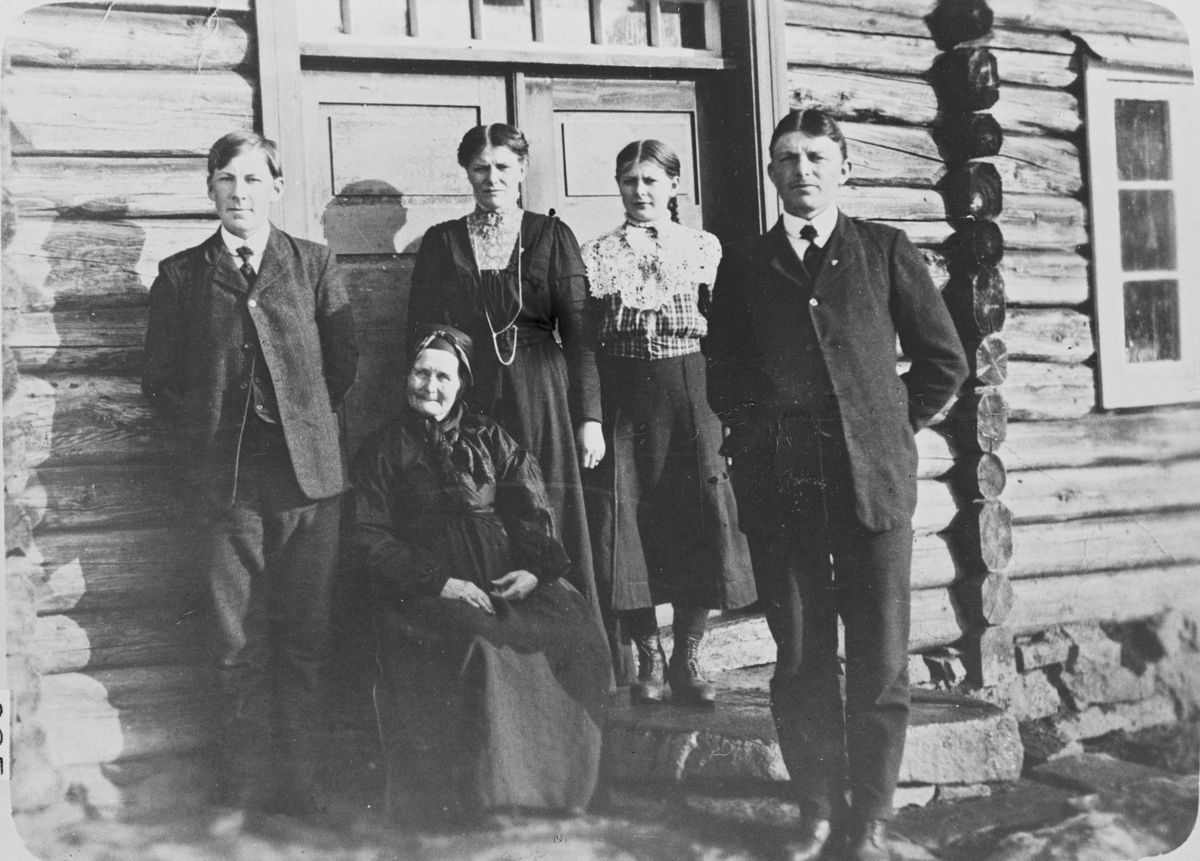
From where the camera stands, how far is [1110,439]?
416 centimetres

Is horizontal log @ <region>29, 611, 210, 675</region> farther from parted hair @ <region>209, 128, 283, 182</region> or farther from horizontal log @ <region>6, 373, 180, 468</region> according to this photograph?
parted hair @ <region>209, 128, 283, 182</region>

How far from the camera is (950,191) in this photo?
3949 mm

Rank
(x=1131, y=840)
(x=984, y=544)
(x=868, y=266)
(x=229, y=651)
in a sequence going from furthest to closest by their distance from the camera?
1. (x=984, y=544)
2. (x=1131, y=840)
3. (x=868, y=266)
4. (x=229, y=651)

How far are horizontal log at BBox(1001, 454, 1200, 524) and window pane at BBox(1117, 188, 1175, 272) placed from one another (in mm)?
735

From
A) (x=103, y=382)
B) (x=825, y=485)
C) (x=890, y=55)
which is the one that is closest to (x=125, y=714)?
(x=103, y=382)

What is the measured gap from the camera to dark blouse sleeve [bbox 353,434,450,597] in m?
3.19

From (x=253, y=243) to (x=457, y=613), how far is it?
118 centimetres

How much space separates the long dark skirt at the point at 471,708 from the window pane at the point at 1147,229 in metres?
2.50

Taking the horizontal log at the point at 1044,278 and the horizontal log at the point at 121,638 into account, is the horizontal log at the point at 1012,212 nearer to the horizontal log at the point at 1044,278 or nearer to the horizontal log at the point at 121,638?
the horizontal log at the point at 1044,278

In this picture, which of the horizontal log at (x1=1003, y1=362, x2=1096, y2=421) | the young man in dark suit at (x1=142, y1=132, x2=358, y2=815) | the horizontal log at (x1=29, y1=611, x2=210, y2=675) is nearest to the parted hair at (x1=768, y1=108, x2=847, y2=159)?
the horizontal log at (x1=1003, y1=362, x2=1096, y2=421)

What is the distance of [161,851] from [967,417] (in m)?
2.88

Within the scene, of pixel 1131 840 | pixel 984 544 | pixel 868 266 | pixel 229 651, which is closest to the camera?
pixel 229 651

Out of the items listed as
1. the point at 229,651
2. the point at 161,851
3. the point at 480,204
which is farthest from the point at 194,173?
the point at 161,851

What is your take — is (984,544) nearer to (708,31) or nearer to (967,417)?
(967,417)
